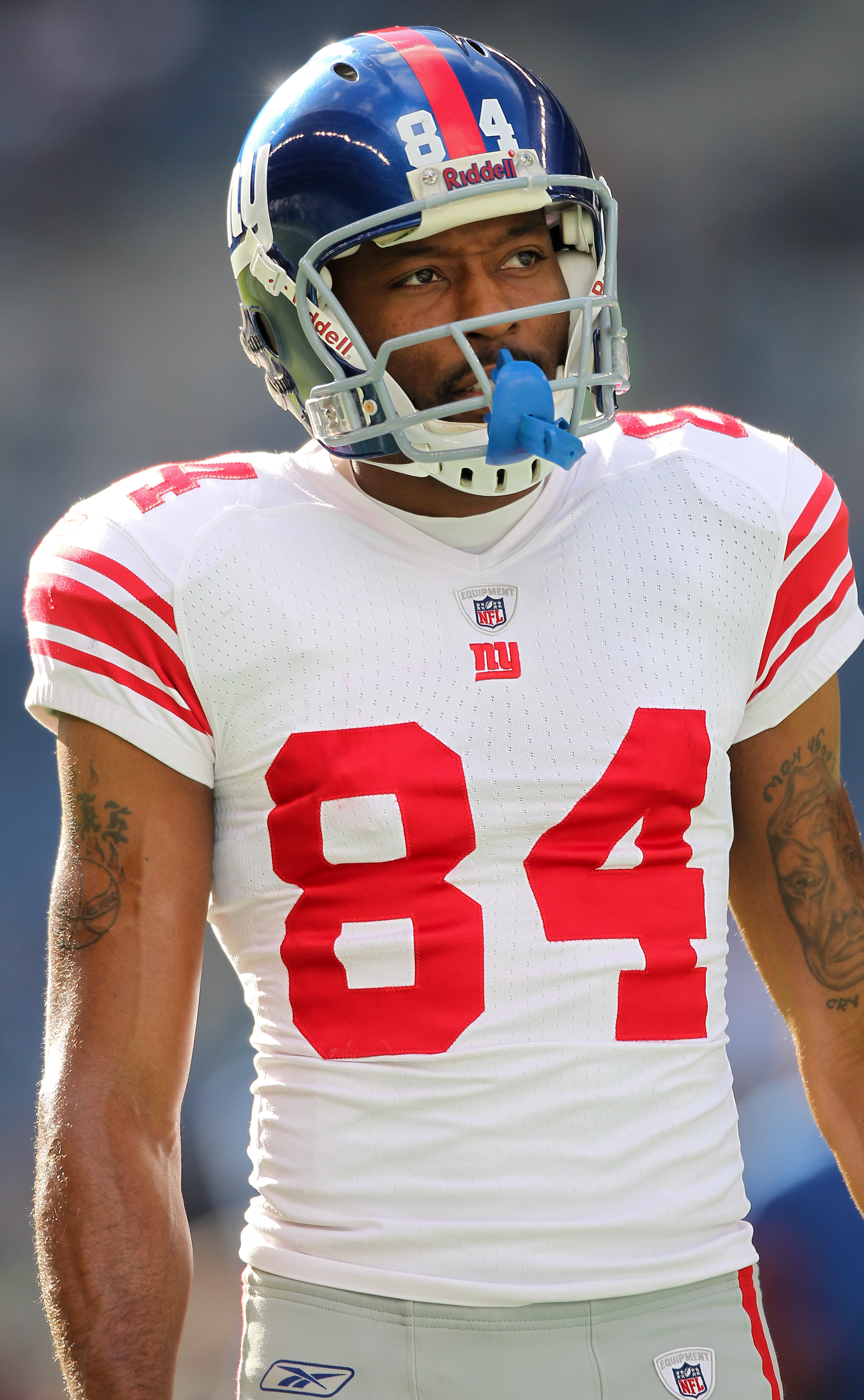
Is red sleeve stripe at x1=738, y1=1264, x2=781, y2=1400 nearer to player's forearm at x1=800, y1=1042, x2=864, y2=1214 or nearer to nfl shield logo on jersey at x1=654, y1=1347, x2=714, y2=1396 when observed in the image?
nfl shield logo on jersey at x1=654, y1=1347, x2=714, y2=1396

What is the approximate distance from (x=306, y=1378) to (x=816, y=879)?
638 millimetres

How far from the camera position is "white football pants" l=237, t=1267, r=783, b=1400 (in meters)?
1.11

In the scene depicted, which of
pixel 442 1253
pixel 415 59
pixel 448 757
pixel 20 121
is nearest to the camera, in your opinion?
pixel 442 1253

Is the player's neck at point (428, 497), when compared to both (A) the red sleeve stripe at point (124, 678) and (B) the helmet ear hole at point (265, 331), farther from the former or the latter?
(A) the red sleeve stripe at point (124, 678)

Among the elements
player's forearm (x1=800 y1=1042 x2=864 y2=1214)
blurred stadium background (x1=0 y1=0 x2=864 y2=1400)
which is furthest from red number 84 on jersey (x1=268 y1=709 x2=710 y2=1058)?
blurred stadium background (x1=0 y1=0 x2=864 y2=1400)

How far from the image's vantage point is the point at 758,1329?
1.21 m

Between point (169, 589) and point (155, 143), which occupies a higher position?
point (155, 143)

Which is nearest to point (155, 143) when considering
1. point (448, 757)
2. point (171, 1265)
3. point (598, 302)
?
point (598, 302)

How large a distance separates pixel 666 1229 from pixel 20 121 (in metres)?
2.40

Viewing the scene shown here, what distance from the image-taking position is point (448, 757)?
1231mm

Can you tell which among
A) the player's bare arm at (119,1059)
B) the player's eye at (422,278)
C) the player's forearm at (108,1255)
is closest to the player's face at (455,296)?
the player's eye at (422,278)

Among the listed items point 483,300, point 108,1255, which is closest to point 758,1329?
point 108,1255

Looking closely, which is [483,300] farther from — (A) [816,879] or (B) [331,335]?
(A) [816,879]

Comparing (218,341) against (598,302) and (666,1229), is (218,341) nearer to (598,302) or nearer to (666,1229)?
(598,302)
